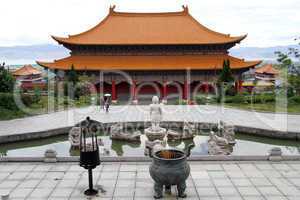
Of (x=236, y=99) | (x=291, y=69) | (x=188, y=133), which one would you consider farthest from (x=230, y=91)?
(x=188, y=133)

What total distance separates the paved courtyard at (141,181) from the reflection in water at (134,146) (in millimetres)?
3442

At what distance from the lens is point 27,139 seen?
17.4m

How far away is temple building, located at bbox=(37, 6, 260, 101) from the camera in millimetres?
33156

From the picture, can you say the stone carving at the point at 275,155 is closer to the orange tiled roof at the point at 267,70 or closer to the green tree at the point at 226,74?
the green tree at the point at 226,74

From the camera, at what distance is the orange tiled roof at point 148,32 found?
33906 mm

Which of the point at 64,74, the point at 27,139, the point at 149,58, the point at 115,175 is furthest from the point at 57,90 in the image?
the point at 115,175

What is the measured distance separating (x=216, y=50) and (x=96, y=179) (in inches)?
1066

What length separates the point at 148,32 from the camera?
118ft

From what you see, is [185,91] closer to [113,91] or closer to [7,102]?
[113,91]

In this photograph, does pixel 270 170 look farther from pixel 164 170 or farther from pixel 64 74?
pixel 64 74

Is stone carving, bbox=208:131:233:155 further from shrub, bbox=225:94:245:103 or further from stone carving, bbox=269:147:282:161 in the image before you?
shrub, bbox=225:94:245:103

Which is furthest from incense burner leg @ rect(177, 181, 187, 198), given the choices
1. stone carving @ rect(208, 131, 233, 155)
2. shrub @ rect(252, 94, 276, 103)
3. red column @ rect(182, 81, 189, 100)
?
red column @ rect(182, 81, 189, 100)

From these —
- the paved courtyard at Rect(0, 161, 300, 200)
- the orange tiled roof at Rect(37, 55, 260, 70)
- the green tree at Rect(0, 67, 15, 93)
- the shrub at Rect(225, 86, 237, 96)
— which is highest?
the orange tiled roof at Rect(37, 55, 260, 70)

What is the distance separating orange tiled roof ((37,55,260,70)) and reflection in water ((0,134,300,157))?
15.3m
